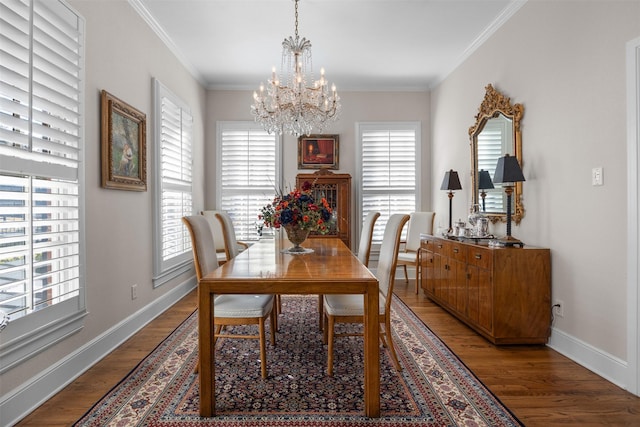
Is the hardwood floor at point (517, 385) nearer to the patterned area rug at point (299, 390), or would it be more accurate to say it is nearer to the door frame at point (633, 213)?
the patterned area rug at point (299, 390)

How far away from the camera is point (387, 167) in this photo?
545 cm

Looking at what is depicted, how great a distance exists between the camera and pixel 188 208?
14.9 ft

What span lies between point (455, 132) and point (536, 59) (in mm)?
1603

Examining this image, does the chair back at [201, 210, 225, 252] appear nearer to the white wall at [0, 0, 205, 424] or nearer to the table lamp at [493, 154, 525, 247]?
the white wall at [0, 0, 205, 424]

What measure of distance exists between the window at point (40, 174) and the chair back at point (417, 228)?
3877mm

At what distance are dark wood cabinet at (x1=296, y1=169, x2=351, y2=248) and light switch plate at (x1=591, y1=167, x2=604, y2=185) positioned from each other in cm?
297

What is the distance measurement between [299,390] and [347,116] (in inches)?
165

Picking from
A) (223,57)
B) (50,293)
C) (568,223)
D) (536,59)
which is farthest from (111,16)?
(568,223)

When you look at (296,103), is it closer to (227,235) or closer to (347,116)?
(227,235)

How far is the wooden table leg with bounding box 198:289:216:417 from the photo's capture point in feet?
6.02

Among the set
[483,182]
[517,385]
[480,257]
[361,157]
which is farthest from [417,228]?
[517,385]

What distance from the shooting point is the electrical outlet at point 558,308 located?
266 centimetres

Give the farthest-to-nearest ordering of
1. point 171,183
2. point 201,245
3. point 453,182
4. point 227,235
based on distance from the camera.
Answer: point 453,182, point 171,183, point 227,235, point 201,245

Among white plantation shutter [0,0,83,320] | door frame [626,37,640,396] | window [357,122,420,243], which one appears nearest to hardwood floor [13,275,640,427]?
door frame [626,37,640,396]
